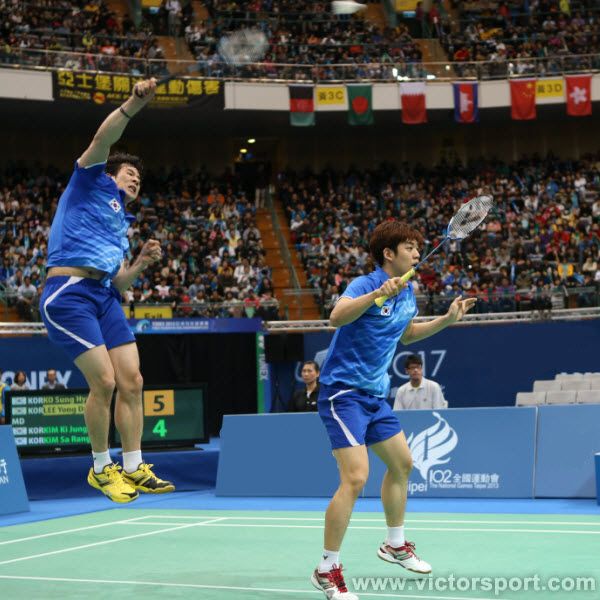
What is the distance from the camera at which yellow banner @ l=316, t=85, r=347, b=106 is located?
97.7 feet

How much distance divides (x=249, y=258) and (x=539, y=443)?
1686 centimetres

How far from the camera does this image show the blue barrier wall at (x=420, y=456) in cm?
1159

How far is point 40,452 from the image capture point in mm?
13219

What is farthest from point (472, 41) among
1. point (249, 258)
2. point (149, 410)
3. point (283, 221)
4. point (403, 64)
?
point (149, 410)

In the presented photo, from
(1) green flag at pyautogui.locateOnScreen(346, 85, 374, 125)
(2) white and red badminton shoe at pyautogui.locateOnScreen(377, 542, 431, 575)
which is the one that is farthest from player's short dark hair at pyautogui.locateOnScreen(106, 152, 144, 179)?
(1) green flag at pyautogui.locateOnScreen(346, 85, 374, 125)

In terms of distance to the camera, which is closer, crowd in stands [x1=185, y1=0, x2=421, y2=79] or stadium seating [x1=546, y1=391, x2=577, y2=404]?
stadium seating [x1=546, y1=391, x2=577, y2=404]

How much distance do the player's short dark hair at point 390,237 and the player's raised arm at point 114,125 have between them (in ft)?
5.97

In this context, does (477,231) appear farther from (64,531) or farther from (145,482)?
(145,482)

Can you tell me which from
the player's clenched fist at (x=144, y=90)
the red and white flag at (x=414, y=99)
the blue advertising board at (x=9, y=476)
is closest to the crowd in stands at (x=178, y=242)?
the red and white flag at (x=414, y=99)

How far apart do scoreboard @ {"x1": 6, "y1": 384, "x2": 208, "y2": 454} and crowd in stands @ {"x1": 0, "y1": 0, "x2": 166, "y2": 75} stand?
14.8 meters

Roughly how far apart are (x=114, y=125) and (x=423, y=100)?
1005 inches

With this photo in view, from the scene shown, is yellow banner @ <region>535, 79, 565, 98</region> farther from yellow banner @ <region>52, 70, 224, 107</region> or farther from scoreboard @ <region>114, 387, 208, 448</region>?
scoreboard @ <region>114, 387, 208, 448</region>

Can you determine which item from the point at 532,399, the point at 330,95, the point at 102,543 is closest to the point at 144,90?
the point at 102,543

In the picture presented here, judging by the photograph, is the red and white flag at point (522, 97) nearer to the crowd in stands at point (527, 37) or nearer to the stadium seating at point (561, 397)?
the crowd in stands at point (527, 37)
